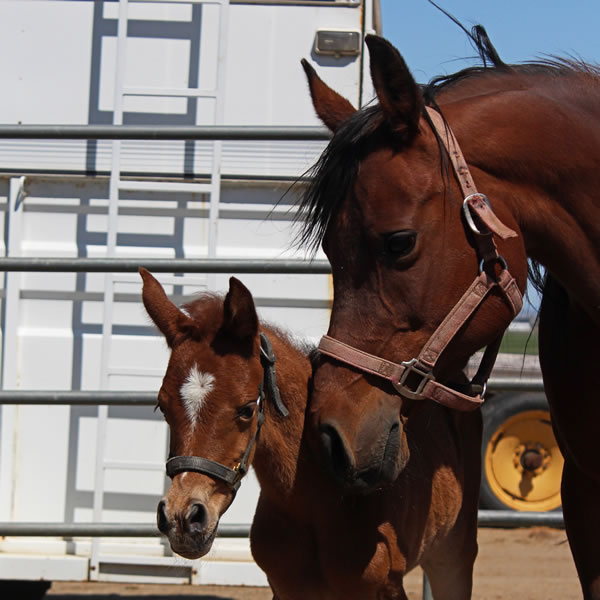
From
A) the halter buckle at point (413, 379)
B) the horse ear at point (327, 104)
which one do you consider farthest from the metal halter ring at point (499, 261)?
the horse ear at point (327, 104)

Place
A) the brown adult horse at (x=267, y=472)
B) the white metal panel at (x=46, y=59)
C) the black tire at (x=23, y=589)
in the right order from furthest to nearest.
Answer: the black tire at (x=23, y=589) → the white metal panel at (x=46, y=59) → the brown adult horse at (x=267, y=472)

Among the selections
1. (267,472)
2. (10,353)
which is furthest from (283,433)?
(10,353)

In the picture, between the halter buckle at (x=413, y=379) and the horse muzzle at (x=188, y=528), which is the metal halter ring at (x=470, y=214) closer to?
the halter buckle at (x=413, y=379)

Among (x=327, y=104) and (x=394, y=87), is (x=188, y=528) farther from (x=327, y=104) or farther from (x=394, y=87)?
(x=394, y=87)

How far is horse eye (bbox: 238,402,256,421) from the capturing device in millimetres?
2723

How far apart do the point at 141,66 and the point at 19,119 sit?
2.19ft

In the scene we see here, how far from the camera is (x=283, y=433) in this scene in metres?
2.92

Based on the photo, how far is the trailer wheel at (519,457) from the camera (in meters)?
6.89

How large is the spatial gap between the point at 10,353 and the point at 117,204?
0.86 meters

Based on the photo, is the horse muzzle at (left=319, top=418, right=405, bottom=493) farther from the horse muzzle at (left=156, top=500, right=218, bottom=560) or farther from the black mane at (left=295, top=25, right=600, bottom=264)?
the horse muzzle at (left=156, top=500, right=218, bottom=560)

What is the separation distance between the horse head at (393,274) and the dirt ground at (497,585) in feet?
9.86

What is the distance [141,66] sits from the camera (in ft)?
13.9

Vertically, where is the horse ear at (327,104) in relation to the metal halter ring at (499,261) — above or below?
above

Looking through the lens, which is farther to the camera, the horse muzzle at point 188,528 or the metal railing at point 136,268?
the metal railing at point 136,268
